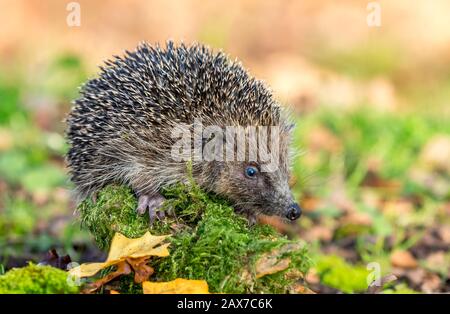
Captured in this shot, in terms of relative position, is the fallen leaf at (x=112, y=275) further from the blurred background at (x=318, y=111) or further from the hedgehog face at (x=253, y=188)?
the hedgehog face at (x=253, y=188)

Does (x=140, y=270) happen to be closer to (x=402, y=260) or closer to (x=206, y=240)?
(x=206, y=240)

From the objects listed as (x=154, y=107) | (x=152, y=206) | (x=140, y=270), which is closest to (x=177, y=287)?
(x=140, y=270)

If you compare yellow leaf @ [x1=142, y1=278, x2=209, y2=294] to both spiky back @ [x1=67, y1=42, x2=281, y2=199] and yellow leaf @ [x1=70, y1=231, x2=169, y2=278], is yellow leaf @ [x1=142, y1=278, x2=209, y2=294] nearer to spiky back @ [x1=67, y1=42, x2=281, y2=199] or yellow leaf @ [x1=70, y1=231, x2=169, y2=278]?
yellow leaf @ [x1=70, y1=231, x2=169, y2=278]

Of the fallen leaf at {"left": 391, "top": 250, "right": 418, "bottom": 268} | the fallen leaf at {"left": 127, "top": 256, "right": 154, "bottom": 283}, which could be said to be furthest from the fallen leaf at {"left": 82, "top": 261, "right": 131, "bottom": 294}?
the fallen leaf at {"left": 391, "top": 250, "right": 418, "bottom": 268}

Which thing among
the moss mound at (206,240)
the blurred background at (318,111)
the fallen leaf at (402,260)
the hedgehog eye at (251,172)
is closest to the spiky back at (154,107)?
the hedgehog eye at (251,172)

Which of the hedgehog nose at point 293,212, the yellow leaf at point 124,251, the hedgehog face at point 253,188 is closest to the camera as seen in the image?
the yellow leaf at point 124,251

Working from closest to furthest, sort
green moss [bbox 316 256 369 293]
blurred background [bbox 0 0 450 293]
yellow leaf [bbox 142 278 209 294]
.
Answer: yellow leaf [bbox 142 278 209 294] < green moss [bbox 316 256 369 293] < blurred background [bbox 0 0 450 293]
